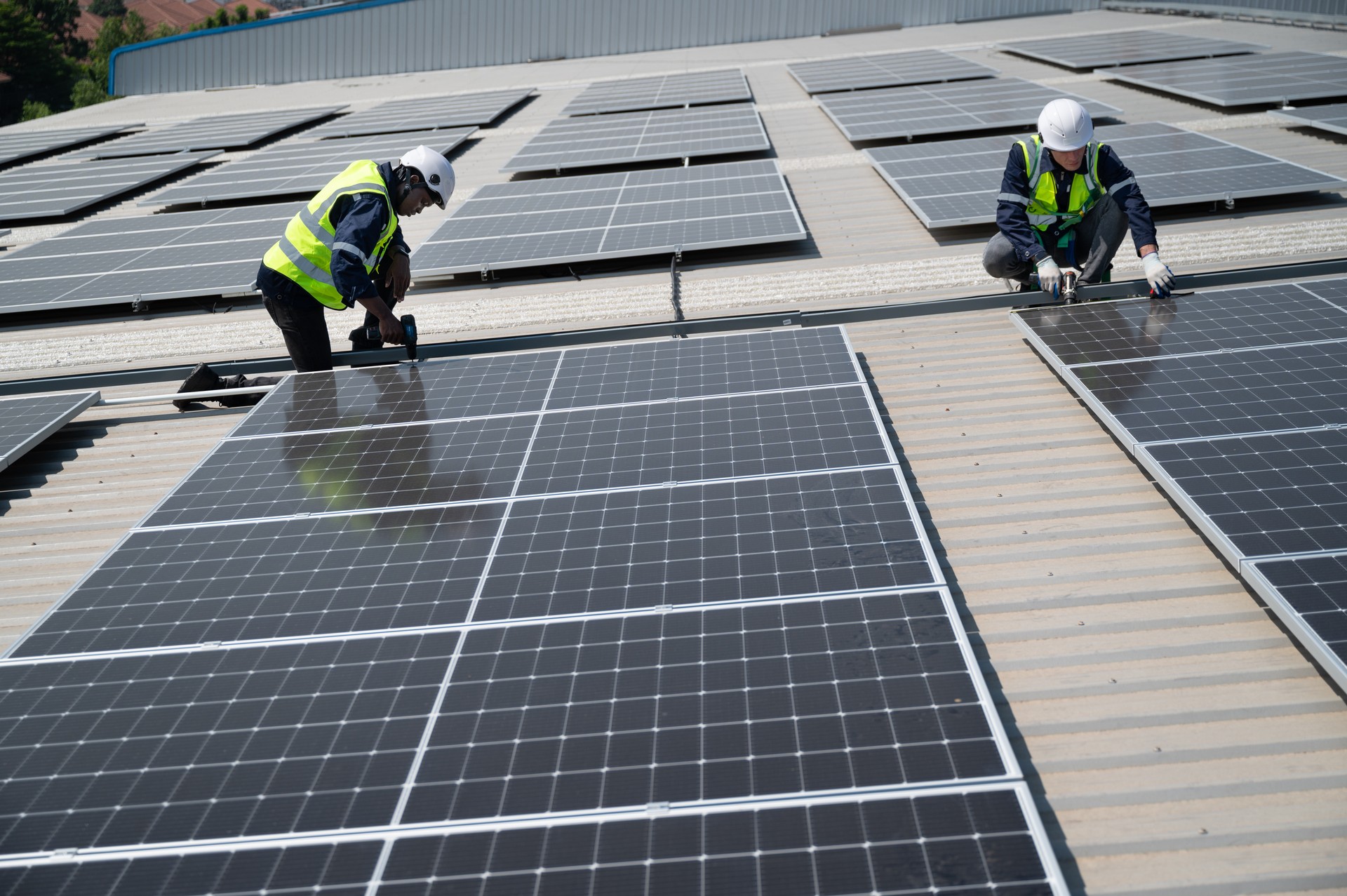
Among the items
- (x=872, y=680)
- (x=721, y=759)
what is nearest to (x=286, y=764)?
(x=721, y=759)

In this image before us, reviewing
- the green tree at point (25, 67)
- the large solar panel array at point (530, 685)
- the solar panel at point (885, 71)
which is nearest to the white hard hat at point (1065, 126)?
the large solar panel array at point (530, 685)

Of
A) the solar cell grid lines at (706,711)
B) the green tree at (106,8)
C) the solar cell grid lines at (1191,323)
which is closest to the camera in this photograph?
the solar cell grid lines at (706,711)

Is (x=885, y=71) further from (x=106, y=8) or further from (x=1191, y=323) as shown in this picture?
(x=106, y=8)

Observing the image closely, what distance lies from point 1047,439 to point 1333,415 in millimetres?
1483

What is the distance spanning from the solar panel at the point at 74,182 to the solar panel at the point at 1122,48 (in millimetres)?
20426

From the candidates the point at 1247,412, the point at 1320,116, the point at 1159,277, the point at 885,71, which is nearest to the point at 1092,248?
the point at 1159,277

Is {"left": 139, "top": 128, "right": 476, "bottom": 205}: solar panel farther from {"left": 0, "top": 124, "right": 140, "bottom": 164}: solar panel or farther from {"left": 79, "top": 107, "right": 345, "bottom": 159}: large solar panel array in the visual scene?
{"left": 0, "top": 124, "right": 140, "bottom": 164}: solar panel

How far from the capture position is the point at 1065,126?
316 inches

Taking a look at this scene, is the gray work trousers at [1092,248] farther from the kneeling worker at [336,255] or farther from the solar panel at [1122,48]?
the solar panel at [1122,48]

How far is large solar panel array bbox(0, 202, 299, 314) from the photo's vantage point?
1115 centimetres

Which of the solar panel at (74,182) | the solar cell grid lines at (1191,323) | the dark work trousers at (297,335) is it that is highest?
the solar panel at (74,182)

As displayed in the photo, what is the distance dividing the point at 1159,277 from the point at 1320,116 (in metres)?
9.22

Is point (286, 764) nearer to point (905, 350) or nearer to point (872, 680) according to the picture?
point (872, 680)

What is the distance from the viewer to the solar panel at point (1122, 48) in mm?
22750
